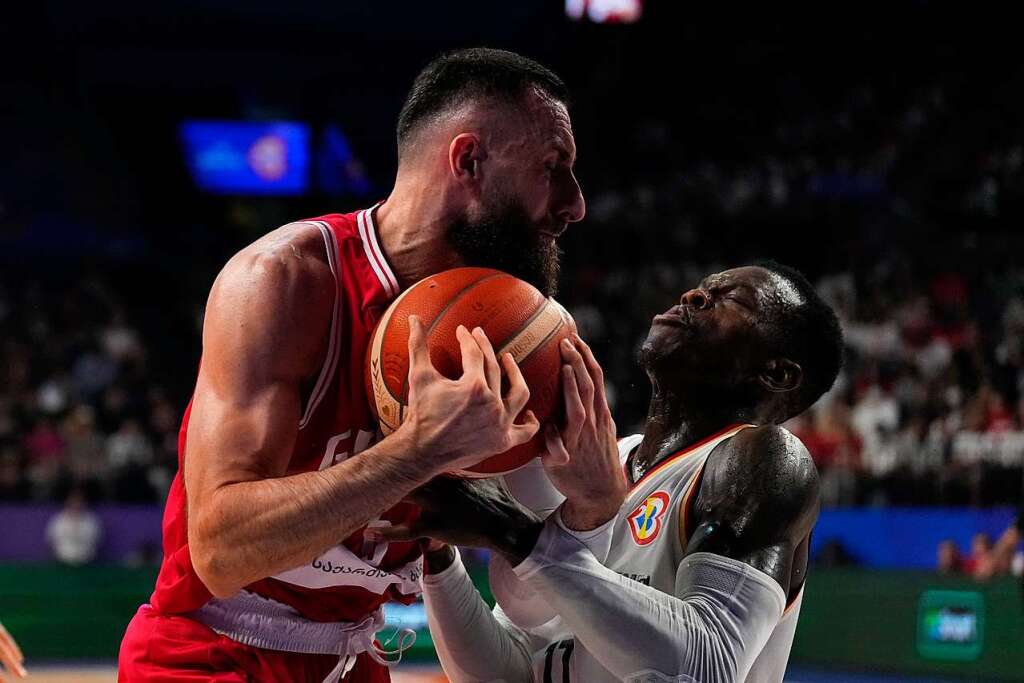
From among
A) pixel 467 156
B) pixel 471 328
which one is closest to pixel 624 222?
pixel 467 156

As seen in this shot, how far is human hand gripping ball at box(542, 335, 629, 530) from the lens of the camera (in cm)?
253

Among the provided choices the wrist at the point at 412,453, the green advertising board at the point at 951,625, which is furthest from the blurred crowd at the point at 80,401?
the wrist at the point at 412,453

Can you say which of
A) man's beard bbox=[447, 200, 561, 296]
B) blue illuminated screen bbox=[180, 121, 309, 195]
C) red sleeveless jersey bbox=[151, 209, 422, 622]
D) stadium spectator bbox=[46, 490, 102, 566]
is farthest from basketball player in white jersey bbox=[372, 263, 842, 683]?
blue illuminated screen bbox=[180, 121, 309, 195]

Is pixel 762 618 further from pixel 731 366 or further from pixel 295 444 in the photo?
pixel 295 444

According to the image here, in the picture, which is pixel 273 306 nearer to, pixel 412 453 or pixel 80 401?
pixel 412 453

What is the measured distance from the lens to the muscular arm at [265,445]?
2.32m

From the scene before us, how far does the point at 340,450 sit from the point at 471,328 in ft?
1.40

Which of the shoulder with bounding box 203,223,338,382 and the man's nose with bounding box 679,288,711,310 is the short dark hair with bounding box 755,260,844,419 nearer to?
the man's nose with bounding box 679,288,711,310

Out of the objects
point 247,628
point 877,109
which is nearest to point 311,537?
point 247,628

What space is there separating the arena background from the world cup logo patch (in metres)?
3.04

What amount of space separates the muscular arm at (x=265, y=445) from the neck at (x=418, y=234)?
0.21 m

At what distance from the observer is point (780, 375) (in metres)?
3.45

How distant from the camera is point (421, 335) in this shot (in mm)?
2375

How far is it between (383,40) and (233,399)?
20.3 m
